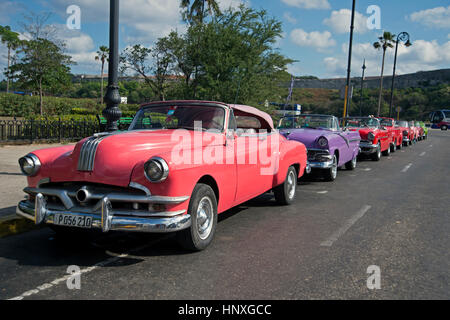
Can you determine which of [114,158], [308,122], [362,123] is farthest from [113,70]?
[362,123]

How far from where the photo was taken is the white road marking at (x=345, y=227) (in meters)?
5.13

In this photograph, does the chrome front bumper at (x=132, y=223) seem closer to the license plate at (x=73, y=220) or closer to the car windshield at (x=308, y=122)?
the license plate at (x=73, y=220)

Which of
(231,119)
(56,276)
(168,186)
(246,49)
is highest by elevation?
(246,49)

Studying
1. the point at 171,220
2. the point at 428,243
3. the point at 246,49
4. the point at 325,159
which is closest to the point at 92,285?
the point at 171,220

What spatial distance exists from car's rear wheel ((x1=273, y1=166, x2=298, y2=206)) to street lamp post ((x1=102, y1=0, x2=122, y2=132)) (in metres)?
3.56

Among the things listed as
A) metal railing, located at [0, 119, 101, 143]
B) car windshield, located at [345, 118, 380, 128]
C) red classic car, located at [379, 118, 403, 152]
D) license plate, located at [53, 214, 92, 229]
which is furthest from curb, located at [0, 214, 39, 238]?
red classic car, located at [379, 118, 403, 152]

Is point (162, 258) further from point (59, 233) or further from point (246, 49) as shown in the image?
point (246, 49)

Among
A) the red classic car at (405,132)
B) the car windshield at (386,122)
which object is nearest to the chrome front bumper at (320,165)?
the car windshield at (386,122)

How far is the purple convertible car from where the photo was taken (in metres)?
9.95

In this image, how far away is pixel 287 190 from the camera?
7.35 metres

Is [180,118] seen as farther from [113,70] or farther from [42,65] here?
[42,65]

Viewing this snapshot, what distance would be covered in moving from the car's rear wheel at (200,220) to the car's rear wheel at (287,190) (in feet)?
8.56

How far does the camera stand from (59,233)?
5.25 meters

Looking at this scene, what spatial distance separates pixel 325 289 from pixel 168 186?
1.74m
